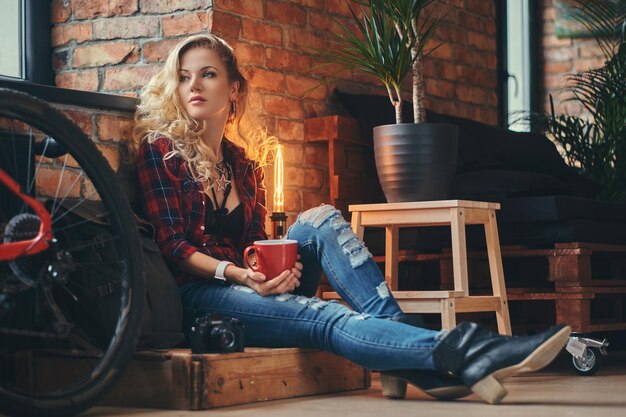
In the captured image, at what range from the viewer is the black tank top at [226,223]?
9.39ft

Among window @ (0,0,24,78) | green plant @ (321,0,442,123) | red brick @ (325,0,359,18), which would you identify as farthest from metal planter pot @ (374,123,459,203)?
window @ (0,0,24,78)

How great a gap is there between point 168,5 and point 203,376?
4.95ft

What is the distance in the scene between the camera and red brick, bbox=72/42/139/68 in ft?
11.3

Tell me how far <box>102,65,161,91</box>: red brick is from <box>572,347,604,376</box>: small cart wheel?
5.34 ft

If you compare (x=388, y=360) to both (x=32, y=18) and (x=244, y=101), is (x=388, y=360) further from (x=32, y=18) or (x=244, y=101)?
(x=32, y=18)

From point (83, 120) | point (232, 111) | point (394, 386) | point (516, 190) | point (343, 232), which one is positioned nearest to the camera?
point (394, 386)

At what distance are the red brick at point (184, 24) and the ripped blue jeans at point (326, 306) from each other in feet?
3.15

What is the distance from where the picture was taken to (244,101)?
122 inches

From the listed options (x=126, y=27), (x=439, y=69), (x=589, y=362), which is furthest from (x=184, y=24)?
(x=589, y=362)

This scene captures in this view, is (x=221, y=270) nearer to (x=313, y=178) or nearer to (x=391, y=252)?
(x=391, y=252)

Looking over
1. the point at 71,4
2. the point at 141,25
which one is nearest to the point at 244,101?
the point at 141,25

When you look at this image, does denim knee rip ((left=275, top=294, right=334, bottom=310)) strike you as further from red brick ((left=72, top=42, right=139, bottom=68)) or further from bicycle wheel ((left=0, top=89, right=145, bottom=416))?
red brick ((left=72, top=42, right=139, bottom=68))

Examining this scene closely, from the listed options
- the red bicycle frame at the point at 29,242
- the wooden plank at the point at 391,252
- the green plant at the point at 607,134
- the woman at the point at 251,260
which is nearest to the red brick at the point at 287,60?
the woman at the point at 251,260

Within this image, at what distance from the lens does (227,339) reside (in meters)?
2.46
